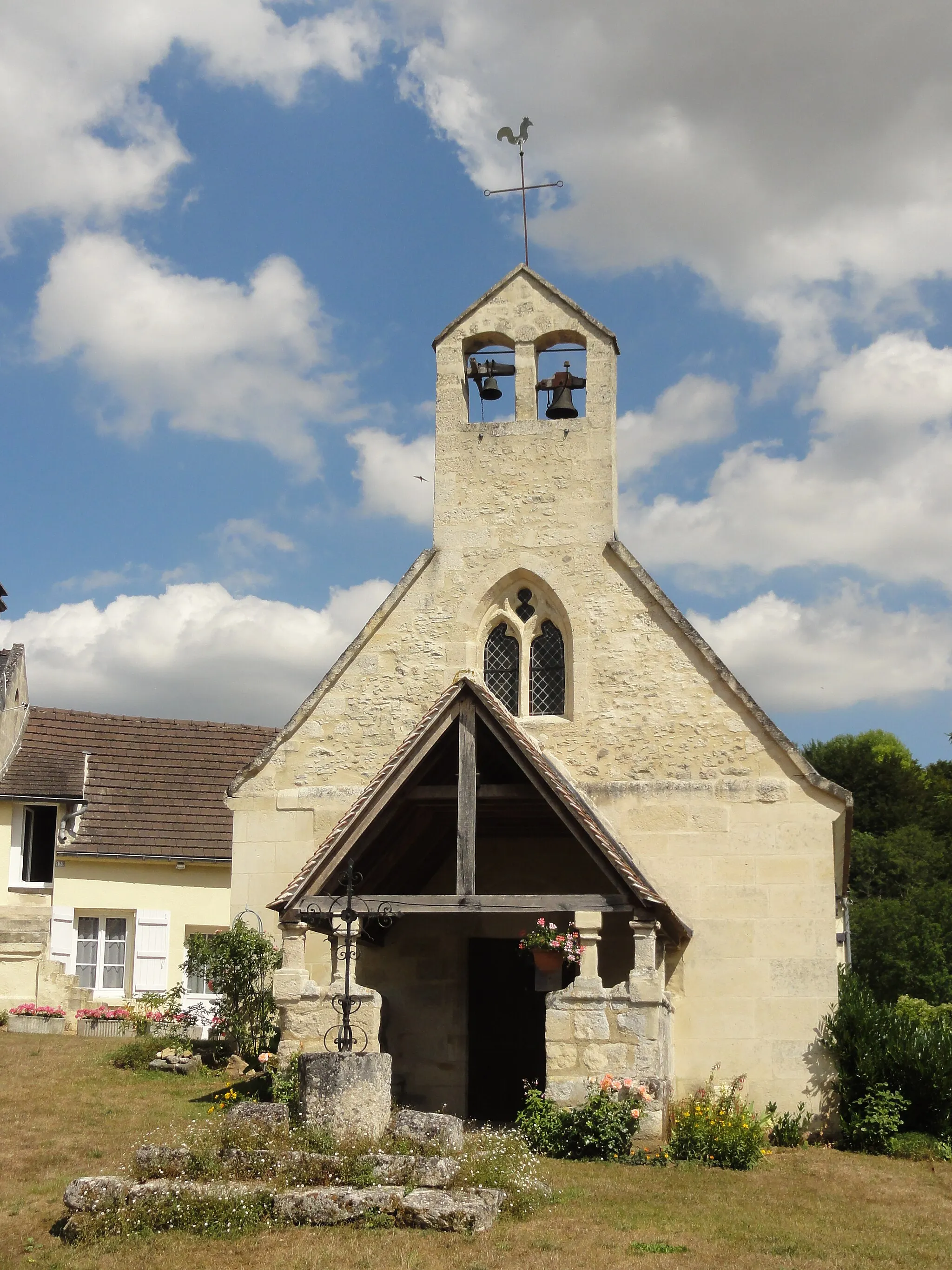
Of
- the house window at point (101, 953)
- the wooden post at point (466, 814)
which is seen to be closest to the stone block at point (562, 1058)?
the wooden post at point (466, 814)

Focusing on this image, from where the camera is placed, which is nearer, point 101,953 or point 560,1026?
point 560,1026

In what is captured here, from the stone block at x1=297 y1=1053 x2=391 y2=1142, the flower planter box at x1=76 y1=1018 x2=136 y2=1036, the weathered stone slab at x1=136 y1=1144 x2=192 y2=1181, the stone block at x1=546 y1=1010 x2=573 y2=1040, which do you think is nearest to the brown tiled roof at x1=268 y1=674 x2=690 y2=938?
the stone block at x1=546 y1=1010 x2=573 y2=1040

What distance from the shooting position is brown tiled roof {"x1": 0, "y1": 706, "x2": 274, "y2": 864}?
20.9m

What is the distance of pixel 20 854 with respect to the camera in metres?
20.8

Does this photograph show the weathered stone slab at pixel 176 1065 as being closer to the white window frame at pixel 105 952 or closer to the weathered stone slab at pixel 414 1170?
the white window frame at pixel 105 952

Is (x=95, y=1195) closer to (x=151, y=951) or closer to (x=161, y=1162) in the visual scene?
(x=161, y=1162)

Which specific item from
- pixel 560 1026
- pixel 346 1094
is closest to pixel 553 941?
pixel 560 1026

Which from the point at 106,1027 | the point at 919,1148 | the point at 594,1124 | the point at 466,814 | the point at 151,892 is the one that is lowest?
the point at 919,1148

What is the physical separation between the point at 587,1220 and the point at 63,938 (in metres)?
13.8

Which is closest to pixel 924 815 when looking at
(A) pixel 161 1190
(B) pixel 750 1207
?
(B) pixel 750 1207

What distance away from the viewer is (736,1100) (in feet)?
40.9

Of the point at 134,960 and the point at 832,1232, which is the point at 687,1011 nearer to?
the point at 832,1232

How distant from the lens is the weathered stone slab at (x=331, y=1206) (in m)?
8.19

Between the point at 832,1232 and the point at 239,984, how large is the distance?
26.6 ft
